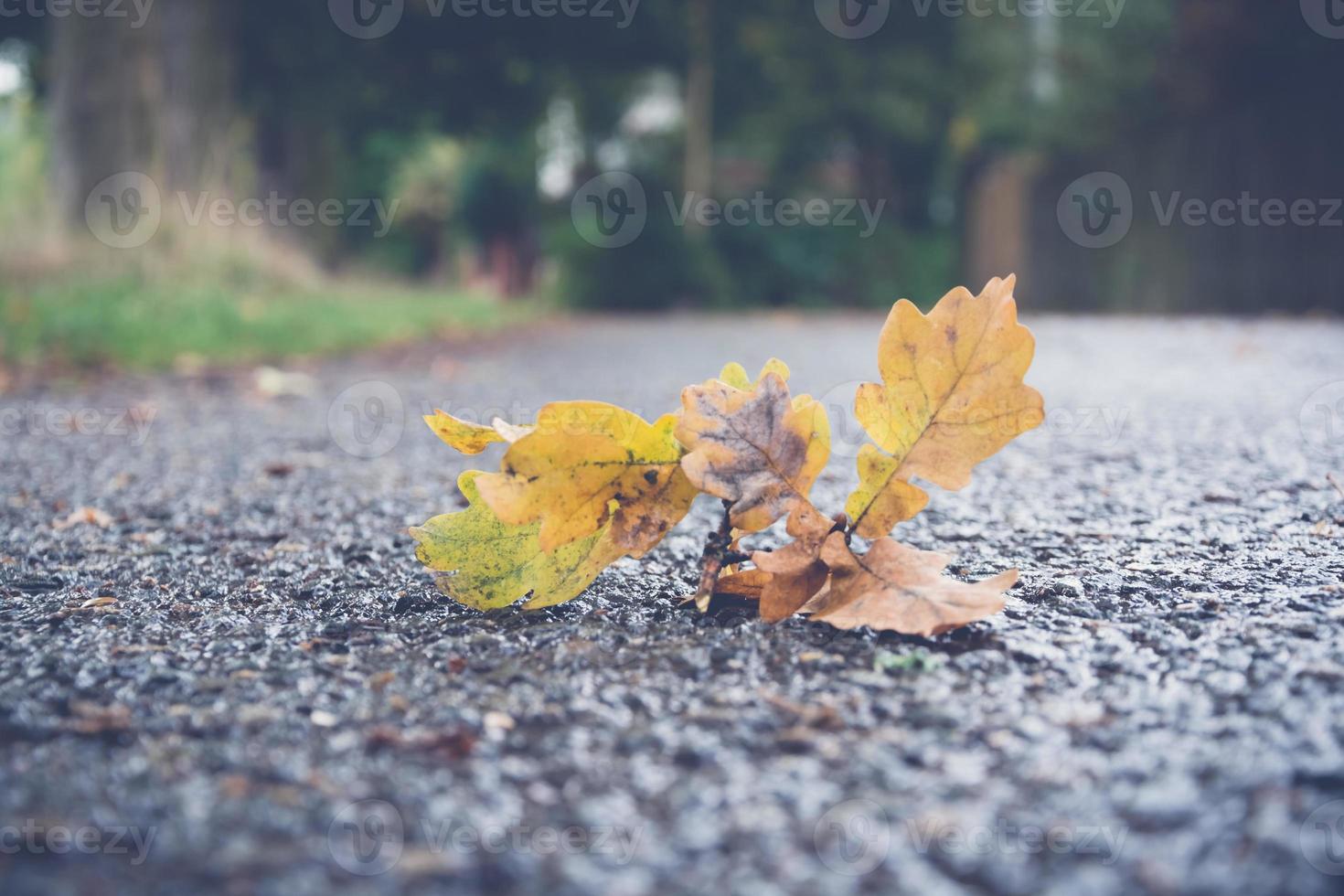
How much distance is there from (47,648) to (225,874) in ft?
1.57

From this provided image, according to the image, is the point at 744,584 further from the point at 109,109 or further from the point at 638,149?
the point at 638,149

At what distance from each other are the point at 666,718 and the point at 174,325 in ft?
15.8

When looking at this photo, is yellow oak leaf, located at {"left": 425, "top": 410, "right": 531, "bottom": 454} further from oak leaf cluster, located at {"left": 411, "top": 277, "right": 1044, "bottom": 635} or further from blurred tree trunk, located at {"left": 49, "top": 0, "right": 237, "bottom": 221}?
blurred tree trunk, located at {"left": 49, "top": 0, "right": 237, "bottom": 221}

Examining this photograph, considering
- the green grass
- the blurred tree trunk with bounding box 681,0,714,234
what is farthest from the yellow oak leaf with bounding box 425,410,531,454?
the blurred tree trunk with bounding box 681,0,714,234

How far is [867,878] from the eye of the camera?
57 centimetres

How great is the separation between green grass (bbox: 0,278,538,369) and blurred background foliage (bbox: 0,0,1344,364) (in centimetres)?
2

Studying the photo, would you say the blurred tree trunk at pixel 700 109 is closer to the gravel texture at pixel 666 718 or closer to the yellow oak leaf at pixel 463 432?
the gravel texture at pixel 666 718

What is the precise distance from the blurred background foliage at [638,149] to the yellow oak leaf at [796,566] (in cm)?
413

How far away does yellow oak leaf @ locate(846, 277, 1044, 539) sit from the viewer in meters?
0.98

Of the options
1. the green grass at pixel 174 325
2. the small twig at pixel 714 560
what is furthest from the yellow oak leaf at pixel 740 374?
the green grass at pixel 174 325

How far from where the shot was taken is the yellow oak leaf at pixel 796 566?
0.98 meters

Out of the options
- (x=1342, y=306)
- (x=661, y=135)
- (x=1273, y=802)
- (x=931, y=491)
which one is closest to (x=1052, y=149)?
(x=661, y=135)

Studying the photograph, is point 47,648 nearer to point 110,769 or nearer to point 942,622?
point 110,769

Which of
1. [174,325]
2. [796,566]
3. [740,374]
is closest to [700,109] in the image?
[174,325]
